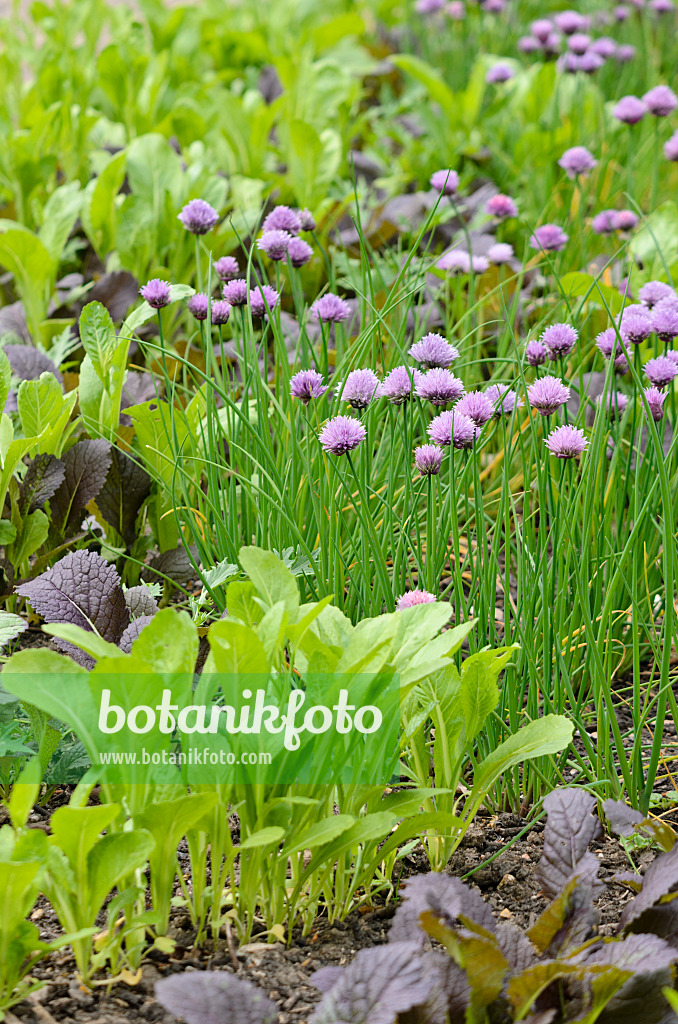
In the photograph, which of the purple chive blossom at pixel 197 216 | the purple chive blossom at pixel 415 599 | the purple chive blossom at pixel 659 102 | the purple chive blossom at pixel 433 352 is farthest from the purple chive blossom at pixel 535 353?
the purple chive blossom at pixel 659 102

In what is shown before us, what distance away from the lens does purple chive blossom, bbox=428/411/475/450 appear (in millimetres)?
1341

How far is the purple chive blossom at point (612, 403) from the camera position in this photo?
4.70 ft

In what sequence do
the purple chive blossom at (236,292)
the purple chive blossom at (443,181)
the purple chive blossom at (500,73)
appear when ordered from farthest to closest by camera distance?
1. the purple chive blossom at (500,73)
2. the purple chive blossom at (443,181)
3. the purple chive blossom at (236,292)

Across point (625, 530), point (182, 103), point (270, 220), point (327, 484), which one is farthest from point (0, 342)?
point (182, 103)

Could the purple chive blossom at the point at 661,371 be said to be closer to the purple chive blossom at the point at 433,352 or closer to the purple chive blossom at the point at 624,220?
the purple chive blossom at the point at 433,352

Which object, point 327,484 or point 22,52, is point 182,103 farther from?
point 327,484

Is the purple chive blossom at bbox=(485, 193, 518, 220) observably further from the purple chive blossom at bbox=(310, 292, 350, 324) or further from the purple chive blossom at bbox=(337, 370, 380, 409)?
the purple chive blossom at bbox=(337, 370, 380, 409)

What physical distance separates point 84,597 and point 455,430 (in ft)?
1.99

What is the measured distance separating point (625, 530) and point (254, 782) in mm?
1051

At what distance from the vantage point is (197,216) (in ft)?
6.09

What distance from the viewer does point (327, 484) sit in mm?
1643

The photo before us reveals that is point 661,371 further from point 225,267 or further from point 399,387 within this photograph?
point 225,267

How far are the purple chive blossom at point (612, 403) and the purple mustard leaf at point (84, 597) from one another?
0.77 meters

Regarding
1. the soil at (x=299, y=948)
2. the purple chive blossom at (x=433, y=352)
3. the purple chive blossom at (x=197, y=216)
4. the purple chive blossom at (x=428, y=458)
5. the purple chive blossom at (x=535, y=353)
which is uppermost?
the purple chive blossom at (x=197, y=216)
